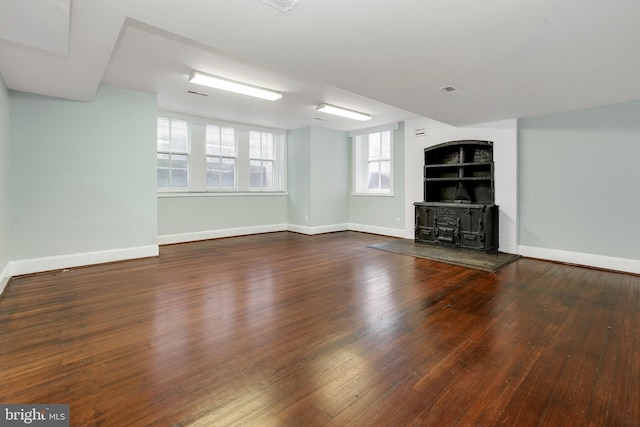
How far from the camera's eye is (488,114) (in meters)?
4.77

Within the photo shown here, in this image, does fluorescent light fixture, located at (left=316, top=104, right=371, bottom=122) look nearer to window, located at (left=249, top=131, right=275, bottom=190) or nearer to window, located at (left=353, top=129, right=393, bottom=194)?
window, located at (left=353, top=129, right=393, bottom=194)

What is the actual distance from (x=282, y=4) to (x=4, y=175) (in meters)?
3.96

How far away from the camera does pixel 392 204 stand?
712 centimetres

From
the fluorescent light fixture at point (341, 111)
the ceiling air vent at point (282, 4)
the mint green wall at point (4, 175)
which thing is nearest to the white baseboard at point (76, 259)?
the mint green wall at point (4, 175)

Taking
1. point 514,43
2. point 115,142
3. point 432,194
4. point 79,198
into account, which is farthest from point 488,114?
point 79,198

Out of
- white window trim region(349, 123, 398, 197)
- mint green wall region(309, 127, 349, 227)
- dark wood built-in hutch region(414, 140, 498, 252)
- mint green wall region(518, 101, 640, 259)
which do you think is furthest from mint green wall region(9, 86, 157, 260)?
mint green wall region(518, 101, 640, 259)

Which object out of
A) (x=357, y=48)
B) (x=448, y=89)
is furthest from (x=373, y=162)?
(x=357, y=48)

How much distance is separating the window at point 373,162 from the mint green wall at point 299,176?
139 centimetres

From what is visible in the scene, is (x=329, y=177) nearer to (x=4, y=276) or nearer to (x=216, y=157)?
(x=216, y=157)

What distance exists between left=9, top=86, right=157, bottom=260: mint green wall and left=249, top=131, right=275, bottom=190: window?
109 inches

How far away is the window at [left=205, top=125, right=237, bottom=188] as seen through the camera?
22.0ft

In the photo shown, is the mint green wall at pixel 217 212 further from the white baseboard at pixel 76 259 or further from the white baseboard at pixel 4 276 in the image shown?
the white baseboard at pixel 4 276

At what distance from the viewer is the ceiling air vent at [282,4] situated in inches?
78.2

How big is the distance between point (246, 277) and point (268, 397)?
2.37 metres
